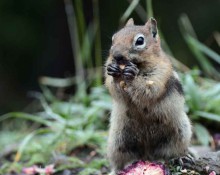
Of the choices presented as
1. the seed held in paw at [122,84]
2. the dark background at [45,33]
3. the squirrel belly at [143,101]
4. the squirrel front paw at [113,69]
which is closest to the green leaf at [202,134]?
the squirrel belly at [143,101]

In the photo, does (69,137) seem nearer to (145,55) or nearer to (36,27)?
(145,55)

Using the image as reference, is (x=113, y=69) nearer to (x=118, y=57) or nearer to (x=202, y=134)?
(x=118, y=57)

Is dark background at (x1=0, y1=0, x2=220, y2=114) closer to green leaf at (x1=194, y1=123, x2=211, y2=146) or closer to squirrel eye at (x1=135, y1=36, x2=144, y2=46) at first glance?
green leaf at (x1=194, y1=123, x2=211, y2=146)

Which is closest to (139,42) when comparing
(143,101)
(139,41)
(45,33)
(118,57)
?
(139,41)

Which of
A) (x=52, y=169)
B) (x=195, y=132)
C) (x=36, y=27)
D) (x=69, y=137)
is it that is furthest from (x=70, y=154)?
(x=36, y=27)

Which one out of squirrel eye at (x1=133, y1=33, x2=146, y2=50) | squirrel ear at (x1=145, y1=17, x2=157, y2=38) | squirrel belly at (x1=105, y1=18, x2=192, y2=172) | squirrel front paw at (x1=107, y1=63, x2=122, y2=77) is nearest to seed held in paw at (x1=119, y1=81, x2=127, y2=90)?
squirrel belly at (x1=105, y1=18, x2=192, y2=172)

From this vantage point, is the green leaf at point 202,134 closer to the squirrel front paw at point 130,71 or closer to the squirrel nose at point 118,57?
the squirrel front paw at point 130,71
